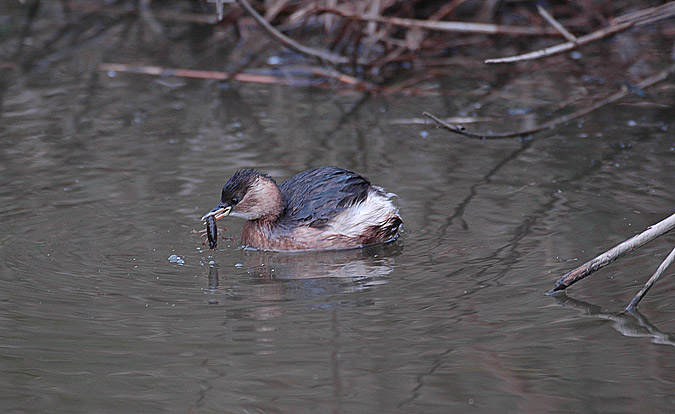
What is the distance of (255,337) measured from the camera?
409 cm

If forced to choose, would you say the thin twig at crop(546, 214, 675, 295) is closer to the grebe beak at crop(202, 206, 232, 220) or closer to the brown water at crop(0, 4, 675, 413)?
the brown water at crop(0, 4, 675, 413)

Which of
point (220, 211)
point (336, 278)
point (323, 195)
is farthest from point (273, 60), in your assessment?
point (336, 278)

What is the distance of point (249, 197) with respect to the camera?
5.43m

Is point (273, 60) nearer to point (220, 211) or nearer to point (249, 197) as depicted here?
point (249, 197)

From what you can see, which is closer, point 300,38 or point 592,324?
point 592,324

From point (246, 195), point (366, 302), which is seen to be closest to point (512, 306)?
point (366, 302)

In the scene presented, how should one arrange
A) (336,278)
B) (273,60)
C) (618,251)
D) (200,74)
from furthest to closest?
(273,60) → (200,74) → (336,278) → (618,251)

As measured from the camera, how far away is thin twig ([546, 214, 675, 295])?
12.5ft

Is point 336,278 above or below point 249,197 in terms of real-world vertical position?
below

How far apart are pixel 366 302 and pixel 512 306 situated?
68 centimetres

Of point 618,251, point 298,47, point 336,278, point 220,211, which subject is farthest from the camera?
point 298,47

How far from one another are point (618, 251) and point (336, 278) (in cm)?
150

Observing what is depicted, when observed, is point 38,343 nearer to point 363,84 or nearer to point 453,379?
point 453,379

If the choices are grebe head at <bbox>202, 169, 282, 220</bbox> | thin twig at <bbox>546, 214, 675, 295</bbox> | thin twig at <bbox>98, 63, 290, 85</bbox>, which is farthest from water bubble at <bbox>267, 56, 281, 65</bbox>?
thin twig at <bbox>546, 214, 675, 295</bbox>
